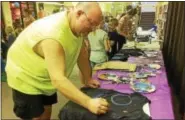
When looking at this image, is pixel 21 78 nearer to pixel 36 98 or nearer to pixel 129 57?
pixel 36 98

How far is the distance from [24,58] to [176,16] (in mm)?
869

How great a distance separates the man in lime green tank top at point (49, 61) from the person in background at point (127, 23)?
23 centimetres

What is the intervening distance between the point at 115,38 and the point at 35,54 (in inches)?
20.3

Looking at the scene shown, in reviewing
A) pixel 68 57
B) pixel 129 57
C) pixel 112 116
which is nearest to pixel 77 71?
pixel 68 57

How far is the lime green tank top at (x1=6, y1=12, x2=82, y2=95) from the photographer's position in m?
0.60

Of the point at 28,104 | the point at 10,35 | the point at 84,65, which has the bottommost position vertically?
the point at 28,104

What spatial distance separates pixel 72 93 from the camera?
Result: 1.80 feet

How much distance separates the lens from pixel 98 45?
101cm

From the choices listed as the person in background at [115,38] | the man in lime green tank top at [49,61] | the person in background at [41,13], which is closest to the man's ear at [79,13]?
the man in lime green tank top at [49,61]

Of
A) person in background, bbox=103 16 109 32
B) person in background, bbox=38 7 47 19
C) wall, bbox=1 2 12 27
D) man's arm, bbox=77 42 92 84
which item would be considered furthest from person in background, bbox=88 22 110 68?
wall, bbox=1 2 12 27

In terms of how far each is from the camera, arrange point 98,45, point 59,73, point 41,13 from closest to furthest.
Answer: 1. point 59,73
2. point 41,13
3. point 98,45

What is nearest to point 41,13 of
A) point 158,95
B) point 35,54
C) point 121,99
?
point 35,54

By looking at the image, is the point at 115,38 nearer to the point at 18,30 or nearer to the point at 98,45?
the point at 98,45

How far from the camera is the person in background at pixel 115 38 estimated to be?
3.04 ft
